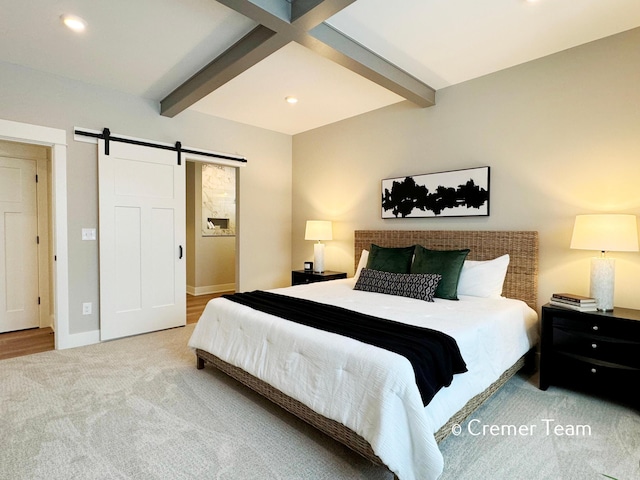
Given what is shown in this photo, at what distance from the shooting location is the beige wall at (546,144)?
2.58 meters

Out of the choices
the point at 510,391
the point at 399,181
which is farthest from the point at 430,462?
the point at 399,181

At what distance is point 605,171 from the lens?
2.66 metres

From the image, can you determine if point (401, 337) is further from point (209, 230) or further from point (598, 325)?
point (209, 230)

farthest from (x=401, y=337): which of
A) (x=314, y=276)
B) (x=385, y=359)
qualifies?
(x=314, y=276)

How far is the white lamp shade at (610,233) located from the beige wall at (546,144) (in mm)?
329

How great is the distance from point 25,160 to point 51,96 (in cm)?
127

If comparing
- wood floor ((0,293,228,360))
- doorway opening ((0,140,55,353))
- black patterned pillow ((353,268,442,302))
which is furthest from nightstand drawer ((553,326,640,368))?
doorway opening ((0,140,55,353))

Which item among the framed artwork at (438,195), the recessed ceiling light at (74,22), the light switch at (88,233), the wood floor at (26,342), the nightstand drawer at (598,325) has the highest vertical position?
the recessed ceiling light at (74,22)

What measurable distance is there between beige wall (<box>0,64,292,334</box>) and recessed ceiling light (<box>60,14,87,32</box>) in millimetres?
1084

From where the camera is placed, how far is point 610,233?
2.33 metres

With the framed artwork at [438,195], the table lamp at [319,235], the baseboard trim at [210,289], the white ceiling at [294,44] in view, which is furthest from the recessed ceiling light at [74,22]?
the baseboard trim at [210,289]

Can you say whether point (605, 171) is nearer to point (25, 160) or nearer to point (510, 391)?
point (510, 391)

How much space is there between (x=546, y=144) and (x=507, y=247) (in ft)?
3.05

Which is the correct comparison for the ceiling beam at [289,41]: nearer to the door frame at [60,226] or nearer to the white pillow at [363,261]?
the door frame at [60,226]
